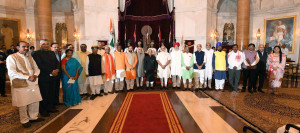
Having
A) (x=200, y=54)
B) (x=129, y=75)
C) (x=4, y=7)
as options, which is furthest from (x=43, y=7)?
(x=200, y=54)

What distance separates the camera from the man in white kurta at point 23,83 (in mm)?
3041

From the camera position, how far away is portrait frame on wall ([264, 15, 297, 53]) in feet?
35.8

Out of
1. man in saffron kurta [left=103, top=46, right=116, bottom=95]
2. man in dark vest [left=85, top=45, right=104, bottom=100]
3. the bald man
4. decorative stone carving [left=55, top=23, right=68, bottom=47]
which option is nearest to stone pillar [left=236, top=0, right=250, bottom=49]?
the bald man

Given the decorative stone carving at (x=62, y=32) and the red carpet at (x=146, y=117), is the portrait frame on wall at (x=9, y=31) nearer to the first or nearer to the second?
the decorative stone carving at (x=62, y=32)

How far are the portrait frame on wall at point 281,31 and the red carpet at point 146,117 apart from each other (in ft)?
35.9

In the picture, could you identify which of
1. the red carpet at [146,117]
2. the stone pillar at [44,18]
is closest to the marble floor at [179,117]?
the red carpet at [146,117]

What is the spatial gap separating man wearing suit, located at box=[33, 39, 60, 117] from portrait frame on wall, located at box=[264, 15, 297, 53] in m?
13.6

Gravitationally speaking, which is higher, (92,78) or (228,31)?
(228,31)

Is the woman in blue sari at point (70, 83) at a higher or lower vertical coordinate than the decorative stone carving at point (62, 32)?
lower

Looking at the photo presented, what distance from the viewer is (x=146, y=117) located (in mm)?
3582

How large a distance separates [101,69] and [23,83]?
92.6 inches

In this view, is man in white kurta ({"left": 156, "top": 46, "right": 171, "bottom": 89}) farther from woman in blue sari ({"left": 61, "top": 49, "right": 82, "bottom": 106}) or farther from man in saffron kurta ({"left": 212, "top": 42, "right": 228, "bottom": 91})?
woman in blue sari ({"left": 61, "top": 49, "right": 82, "bottom": 106})

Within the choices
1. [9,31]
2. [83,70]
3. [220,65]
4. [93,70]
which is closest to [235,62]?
[220,65]

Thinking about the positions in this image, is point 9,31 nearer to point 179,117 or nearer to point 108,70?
point 108,70
